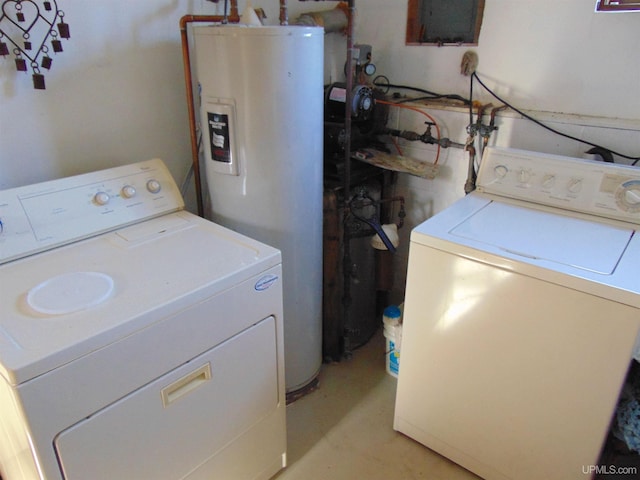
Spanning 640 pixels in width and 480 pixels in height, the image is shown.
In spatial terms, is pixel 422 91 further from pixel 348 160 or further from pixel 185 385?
pixel 185 385

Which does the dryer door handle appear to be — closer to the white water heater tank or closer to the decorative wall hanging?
the white water heater tank

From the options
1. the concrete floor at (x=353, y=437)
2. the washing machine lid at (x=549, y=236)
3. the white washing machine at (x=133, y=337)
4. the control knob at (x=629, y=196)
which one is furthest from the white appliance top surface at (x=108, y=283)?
the control knob at (x=629, y=196)

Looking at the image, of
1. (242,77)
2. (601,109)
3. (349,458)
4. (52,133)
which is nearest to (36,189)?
(52,133)

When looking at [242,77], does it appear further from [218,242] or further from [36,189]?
[36,189]

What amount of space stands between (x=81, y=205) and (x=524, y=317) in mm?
1355

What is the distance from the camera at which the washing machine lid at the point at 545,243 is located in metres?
1.21

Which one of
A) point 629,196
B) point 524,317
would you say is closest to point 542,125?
point 629,196

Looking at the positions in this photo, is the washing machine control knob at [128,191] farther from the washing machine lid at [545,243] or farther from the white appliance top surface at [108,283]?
the washing machine lid at [545,243]

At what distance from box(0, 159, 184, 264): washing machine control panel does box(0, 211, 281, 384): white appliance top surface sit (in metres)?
0.04

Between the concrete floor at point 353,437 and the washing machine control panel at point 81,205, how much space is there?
0.98m

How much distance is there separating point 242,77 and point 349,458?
1.37m

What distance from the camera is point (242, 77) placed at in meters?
1.44

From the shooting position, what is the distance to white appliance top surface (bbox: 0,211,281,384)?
96 cm

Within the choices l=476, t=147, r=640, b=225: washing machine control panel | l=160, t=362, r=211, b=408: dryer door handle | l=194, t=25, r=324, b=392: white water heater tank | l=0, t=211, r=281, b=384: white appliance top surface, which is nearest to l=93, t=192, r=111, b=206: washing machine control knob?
l=0, t=211, r=281, b=384: white appliance top surface
